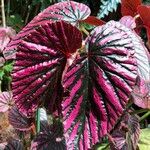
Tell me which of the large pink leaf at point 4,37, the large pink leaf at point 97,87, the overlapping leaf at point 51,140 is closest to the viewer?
the large pink leaf at point 97,87

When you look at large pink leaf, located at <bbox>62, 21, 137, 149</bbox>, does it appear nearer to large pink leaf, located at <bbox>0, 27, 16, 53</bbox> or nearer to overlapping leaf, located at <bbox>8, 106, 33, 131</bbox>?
overlapping leaf, located at <bbox>8, 106, 33, 131</bbox>

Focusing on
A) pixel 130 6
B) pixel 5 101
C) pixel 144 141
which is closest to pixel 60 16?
pixel 130 6

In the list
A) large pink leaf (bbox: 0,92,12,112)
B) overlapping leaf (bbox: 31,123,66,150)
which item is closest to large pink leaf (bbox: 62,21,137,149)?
overlapping leaf (bbox: 31,123,66,150)

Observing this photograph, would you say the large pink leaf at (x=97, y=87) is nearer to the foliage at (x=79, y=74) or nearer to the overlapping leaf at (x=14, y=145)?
the foliage at (x=79, y=74)

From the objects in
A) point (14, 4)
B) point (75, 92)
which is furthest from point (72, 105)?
point (14, 4)

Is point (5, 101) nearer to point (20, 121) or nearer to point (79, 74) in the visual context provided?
point (20, 121)

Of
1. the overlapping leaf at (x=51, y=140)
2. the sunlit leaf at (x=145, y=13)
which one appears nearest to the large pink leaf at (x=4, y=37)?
the overlapping leaf at (x=51, y=140)
